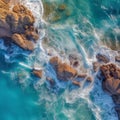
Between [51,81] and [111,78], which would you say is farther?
[51,81]

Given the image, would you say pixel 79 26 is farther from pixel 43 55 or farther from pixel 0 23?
pixel 0 23

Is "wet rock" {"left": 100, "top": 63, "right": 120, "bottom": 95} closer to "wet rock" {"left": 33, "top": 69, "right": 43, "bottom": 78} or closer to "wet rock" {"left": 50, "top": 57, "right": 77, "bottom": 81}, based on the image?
"wet rock" {"left": 50, "top": 57, "right": 77, "bottom": 81}

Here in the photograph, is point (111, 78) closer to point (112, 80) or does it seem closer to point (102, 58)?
point (112, 80)

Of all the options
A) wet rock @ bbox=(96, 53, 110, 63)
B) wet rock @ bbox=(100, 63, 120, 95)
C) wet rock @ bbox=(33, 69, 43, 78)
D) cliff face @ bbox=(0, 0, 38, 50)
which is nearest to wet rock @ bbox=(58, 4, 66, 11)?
cliff face @ bbox=(0, 0, 38, 50)

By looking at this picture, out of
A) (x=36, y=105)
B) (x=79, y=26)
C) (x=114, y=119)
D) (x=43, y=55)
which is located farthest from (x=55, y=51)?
(x=114, y=119)

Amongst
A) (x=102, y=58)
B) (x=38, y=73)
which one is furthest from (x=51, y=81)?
(x=102, y=58)
